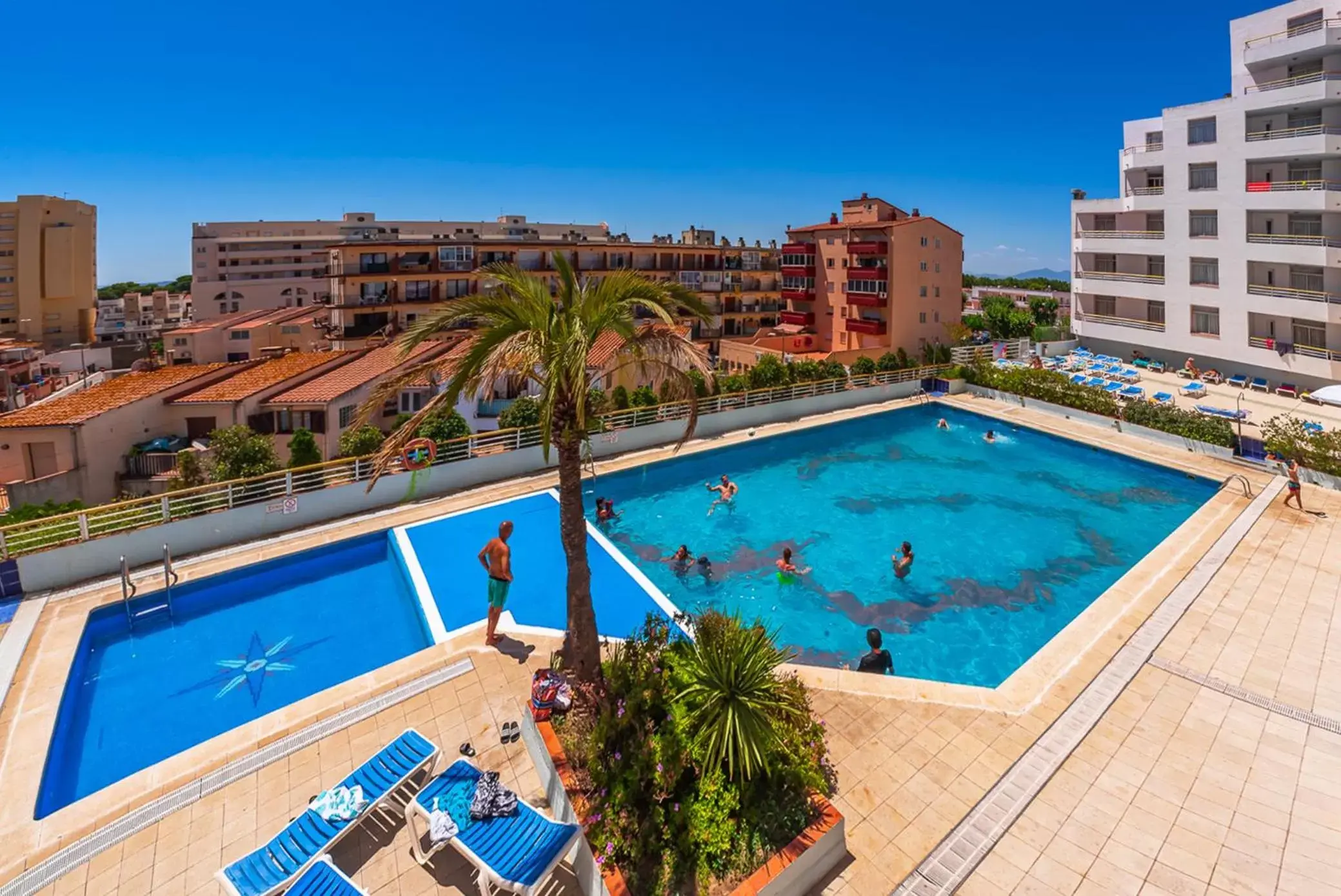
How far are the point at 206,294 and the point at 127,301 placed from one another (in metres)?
16.4

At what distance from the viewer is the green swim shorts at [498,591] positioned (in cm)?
1052

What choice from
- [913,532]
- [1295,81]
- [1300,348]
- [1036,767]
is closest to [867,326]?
[1300,348]

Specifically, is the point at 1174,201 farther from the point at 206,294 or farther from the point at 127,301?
the point at 127,301

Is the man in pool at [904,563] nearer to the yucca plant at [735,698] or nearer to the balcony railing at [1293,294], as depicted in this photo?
the yucca plant at [735,698]

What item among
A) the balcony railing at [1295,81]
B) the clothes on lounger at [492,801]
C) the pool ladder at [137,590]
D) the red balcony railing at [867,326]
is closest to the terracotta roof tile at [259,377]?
the pool ladder at [137,590]

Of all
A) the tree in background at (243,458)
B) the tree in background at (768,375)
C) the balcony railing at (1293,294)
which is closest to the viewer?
the tree in background at (243,458)

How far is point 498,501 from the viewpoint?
1892 centimetres

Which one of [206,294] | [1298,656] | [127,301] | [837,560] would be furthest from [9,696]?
[127,301]

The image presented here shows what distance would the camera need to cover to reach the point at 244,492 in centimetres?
1650

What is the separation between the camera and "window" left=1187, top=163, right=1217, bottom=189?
3503cm

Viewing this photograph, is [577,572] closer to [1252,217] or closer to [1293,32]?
[1252,217]

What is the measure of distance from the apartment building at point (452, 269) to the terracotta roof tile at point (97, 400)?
47.8 ft

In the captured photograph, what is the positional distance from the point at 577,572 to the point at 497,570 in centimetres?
247

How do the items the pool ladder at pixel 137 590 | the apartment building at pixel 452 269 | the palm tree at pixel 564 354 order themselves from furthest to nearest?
the apartment building at pixel 452 269 → the pool ladder at pixel 137 590 → the palm tree at pixel 564 354
